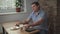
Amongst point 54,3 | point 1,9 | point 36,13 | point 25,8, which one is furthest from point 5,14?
point 54,3

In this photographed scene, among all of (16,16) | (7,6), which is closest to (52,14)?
(16,16)

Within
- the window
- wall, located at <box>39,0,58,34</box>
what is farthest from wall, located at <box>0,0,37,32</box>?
wall, located at <box>39,0,58,34</box>

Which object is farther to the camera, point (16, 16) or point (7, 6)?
point (7, 6)

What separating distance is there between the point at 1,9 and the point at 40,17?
1.92m

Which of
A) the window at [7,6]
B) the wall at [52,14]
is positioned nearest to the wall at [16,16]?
the window at [7,6]

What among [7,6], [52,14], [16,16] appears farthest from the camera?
[7,6]

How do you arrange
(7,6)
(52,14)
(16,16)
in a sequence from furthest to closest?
(7,6), (16,16), (52,14)

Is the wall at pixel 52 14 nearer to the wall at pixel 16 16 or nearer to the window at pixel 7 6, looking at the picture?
the wall at pixel 16 16

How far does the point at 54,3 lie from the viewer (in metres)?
3.39

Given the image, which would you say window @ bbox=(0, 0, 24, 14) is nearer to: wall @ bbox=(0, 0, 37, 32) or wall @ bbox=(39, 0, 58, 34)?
wall @ bbox=(0, 0, 37, 32)

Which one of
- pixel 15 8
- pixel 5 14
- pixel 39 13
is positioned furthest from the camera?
pixel 15 8

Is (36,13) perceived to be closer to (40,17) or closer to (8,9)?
(40,17)

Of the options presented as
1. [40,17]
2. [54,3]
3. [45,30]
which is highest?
A: [54,3]

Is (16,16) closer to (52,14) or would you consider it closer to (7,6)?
(7,6)
